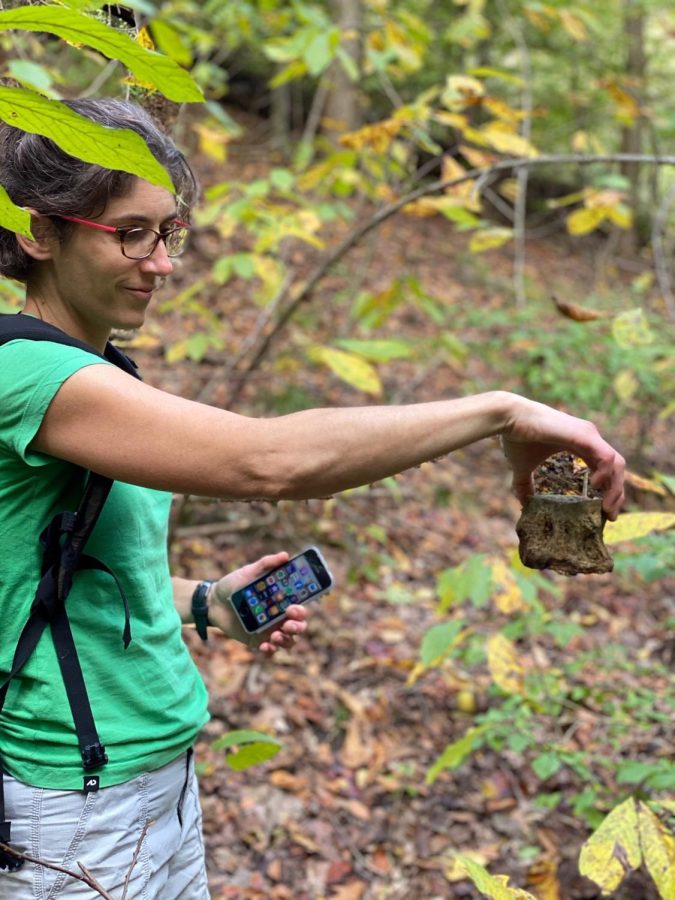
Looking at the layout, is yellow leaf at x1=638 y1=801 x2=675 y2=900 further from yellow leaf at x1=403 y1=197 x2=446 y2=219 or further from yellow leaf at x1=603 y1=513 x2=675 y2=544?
yellow leaf at x1=403 y1=197 x2=446 y2=219

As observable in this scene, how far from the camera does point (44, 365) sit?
1.21 metres

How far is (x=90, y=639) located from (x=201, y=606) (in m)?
0.49

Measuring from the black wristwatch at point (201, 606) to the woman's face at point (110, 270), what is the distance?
70cm

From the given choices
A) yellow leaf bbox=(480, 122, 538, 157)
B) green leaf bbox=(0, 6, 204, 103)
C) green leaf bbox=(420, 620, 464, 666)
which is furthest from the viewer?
yellow leaf bbox=(480, 122, 538, 157)

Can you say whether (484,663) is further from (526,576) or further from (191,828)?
(191,828)

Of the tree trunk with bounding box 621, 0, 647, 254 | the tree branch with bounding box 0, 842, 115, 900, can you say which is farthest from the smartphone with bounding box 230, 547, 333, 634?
the tree trunk with bounding box 621, 0, 647, 254

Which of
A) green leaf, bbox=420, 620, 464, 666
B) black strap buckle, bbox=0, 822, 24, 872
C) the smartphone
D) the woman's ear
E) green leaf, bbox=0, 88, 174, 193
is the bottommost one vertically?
green leaf, bbox=420, 620, 464, 666

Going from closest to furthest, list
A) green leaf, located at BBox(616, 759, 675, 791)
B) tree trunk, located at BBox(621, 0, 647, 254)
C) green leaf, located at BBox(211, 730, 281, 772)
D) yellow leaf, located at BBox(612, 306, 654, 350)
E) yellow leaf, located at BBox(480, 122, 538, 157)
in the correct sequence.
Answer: green leaf, located at BBox(211, 730, 281, 772) < green leaf, located at BBox(616, 759, 675, 791) < yellow leaf, located at BBox(612, 306, 654, 350) < yellow leaf, located at BBox(480, 122, 538, 157) < tree trunk, located at BBox(621, 0, 647, 254)

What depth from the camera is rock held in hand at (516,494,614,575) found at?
1.47 metres

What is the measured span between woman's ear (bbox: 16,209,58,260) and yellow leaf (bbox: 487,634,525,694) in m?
2.17

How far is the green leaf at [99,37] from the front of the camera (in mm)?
920

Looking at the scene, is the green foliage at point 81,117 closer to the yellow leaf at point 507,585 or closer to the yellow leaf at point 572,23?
the yellow leaf at point 507,585

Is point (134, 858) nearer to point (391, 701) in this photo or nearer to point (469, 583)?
point (469, 583)

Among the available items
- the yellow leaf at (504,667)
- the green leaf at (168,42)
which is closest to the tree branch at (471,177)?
the green leaf at (168,42)
